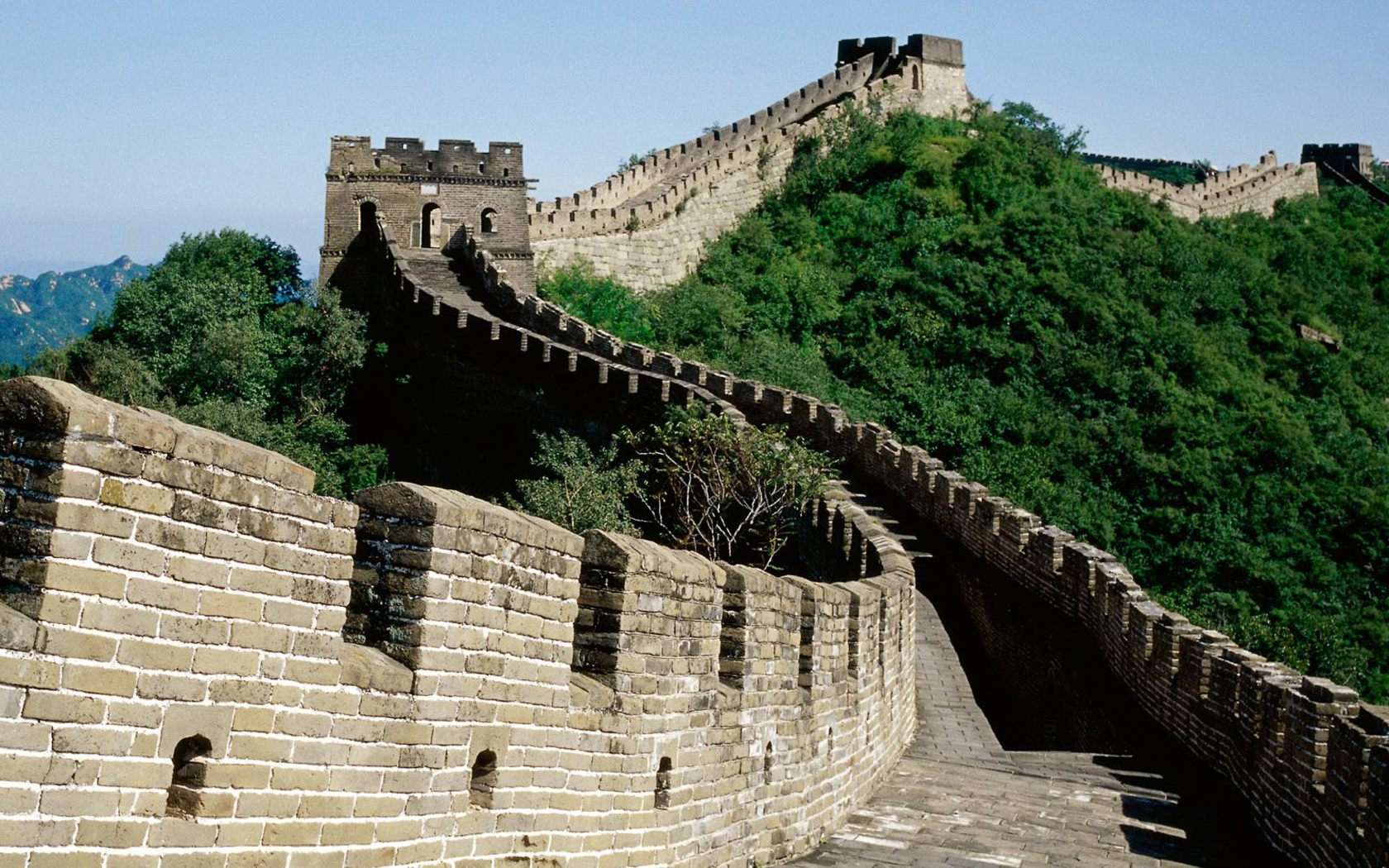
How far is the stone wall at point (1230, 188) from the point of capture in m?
52.8

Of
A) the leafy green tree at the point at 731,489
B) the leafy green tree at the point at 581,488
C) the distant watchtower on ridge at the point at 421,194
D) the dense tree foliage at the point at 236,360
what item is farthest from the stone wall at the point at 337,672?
the distant watchtower on ridge at the point at 421,194

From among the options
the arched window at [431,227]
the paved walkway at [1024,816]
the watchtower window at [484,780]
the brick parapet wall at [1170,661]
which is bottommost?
the paved walkway at [1024,816]

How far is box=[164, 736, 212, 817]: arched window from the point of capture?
16.7 ft

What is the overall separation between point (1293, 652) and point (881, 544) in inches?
398

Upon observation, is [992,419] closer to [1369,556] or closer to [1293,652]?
[1369,556]

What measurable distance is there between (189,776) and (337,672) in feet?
2.15

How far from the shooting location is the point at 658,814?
822cm

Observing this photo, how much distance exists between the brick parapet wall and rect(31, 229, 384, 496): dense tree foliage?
16.1 feet

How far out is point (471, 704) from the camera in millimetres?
6512

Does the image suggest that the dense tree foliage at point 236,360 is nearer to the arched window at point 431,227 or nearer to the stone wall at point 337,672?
the arched window at point 431,227

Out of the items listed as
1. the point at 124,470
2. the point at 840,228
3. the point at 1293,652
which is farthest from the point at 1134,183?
the point at 124,470

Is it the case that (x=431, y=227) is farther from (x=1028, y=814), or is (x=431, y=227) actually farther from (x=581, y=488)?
(x=1028, y=814)

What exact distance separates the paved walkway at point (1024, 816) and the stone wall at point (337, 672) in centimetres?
147

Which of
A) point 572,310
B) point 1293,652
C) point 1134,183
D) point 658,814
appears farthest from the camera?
point 1134,183
